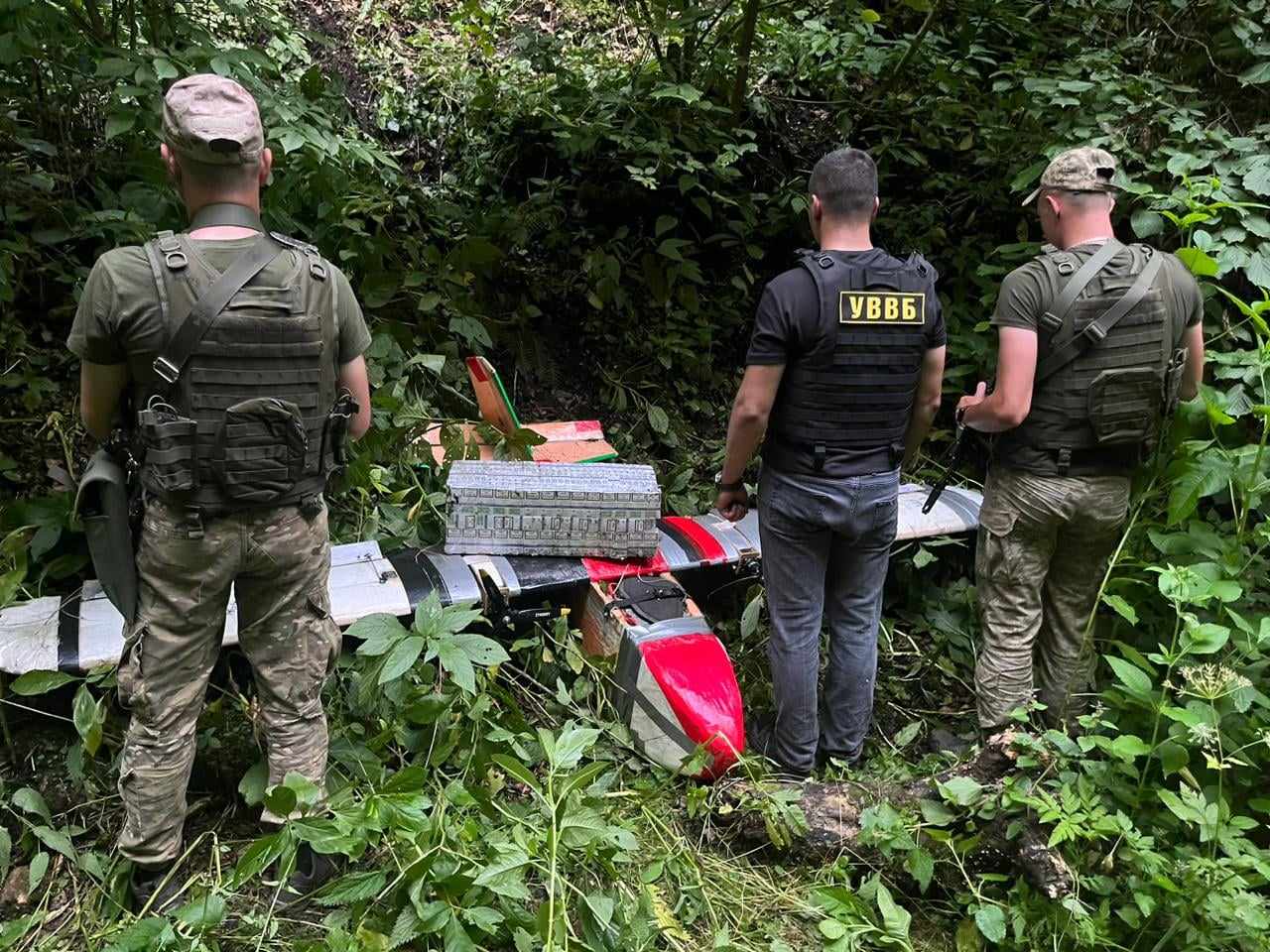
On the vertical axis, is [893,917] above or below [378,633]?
below

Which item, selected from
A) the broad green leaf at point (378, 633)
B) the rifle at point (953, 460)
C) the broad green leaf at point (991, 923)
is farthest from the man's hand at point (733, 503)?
the broad green leaf at point (991, 923)

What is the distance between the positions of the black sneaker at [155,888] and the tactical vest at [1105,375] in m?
2.97

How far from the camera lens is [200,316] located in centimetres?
212

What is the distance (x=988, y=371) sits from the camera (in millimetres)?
4590

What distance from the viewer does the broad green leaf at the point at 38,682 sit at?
2523mm

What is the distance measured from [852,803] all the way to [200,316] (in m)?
2.38

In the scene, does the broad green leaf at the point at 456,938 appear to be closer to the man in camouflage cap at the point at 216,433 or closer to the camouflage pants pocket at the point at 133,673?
the man in camouflage cap at the point at 216,433

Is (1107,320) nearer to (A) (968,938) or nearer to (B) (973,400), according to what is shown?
(B) (973,400)

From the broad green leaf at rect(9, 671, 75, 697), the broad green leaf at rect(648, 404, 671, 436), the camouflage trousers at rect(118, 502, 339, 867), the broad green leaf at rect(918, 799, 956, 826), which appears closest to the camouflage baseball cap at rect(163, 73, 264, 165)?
the camouflage trousers at rect(118, 502, 339, 867)

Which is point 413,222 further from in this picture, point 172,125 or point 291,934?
point 291,934

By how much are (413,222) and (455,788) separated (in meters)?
3.49

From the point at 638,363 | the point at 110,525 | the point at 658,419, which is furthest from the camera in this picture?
the point at 638,363

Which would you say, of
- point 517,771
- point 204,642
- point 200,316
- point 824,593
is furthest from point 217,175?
point 824,593

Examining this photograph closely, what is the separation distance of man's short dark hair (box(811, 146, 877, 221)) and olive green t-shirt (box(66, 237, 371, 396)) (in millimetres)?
1653
